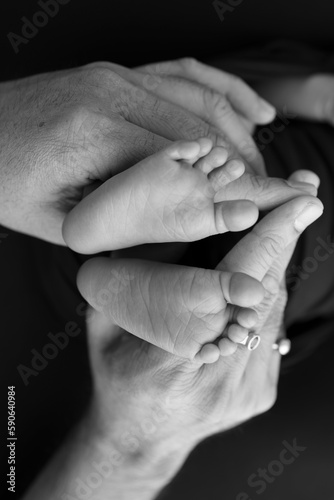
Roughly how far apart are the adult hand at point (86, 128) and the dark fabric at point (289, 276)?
10 cm

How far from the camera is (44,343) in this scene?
2.77 feet

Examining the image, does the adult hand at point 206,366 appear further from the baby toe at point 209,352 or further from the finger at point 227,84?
the finger at point 227,84

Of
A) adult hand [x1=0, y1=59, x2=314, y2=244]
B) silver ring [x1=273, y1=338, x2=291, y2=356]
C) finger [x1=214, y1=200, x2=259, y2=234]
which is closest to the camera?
finger [x1=214, y1=200, x2=259, y2=234]

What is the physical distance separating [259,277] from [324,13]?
594 millimetres

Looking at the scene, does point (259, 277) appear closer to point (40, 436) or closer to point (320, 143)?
point (320, 143)

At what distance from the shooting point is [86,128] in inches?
22.7

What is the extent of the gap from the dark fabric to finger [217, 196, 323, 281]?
157mm

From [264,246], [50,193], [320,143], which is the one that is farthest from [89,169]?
[320,143]

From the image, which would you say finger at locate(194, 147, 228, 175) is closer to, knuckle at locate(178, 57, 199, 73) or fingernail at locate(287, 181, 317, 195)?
fingernail at locate(287, 181, 317, 195)

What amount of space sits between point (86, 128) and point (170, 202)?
5.9 inches

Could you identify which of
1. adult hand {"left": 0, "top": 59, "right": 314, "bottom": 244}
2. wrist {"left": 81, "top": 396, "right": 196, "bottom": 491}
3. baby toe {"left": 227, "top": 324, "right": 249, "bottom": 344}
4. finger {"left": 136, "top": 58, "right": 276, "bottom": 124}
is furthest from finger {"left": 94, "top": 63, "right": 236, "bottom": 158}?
wrist {"left": 81, "top": 396, "right": 196, "bottom": 491}

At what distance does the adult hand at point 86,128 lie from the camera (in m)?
0.57

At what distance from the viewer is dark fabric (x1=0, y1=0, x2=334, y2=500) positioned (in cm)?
76

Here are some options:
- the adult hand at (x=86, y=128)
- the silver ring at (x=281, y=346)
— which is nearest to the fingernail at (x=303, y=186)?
the adult hand at (x=86, y=128)
